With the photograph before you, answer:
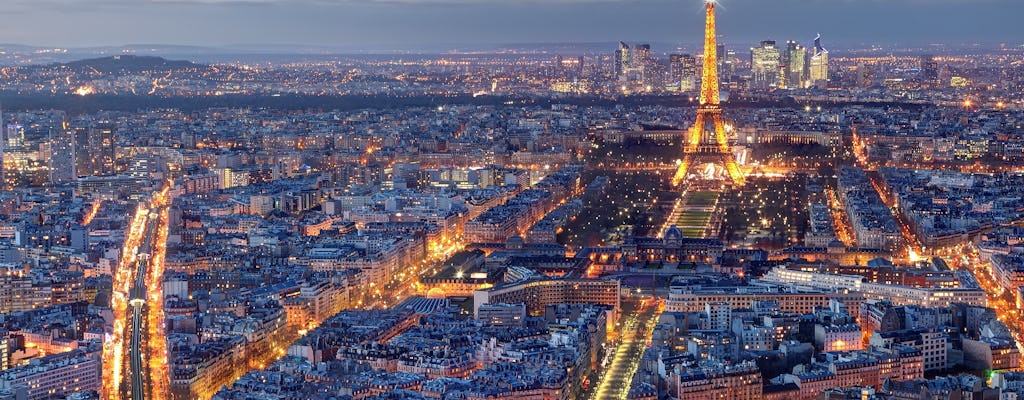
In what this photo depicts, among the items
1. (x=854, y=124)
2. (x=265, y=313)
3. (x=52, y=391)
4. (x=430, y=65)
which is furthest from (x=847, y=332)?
(x=430, y=65)

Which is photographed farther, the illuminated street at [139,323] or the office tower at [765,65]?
the office tower at [765,65]

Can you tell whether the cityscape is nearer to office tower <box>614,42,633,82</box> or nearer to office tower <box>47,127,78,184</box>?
office tower <box>47,127,78,184</box>

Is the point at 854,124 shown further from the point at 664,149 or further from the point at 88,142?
the point at 88,142

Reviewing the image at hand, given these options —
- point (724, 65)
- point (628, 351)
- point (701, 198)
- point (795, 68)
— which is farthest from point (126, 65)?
point (628, 351)

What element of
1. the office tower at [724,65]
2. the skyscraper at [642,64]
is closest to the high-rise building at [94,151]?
the office tower at [724,65]

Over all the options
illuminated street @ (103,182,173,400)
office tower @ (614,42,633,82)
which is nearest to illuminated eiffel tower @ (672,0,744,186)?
illuminated street @ (103,182,173,400)

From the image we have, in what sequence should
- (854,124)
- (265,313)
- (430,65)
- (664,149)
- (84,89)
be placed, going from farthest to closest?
(430,65)
(84,89)
(854,124)
(664,149)
(265,313)

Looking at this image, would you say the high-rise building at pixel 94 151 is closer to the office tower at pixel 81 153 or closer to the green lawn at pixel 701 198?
the office tower at pixel 81 153
